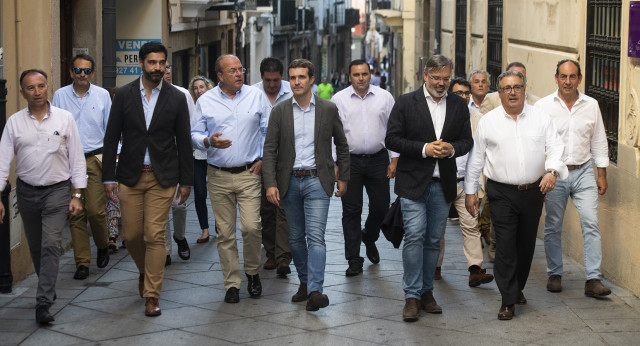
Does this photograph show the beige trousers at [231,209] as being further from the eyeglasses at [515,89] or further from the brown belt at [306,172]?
the eyeglasses at [515,89]

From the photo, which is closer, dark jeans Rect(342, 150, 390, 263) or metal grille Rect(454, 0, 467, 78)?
dark jeans Rect(342, 150, 390, 263)

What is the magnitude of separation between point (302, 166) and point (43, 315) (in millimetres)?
2112

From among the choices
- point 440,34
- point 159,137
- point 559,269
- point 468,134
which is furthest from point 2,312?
point 440,34

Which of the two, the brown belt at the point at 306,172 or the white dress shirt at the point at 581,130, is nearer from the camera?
the brown belt at the point at 306,172

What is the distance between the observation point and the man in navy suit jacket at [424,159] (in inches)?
297

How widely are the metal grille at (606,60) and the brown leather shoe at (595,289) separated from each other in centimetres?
152

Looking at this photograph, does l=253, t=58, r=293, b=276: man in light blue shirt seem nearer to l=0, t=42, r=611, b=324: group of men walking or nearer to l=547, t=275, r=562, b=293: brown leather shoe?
l=0, t=42, r=611, b=324: group of men walking

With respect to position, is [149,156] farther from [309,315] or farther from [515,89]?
[515,89]

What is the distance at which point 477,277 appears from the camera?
8727mm

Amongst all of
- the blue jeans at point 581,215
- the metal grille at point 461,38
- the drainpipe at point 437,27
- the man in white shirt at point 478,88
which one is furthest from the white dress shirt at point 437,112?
the drainpipe at point 437,27

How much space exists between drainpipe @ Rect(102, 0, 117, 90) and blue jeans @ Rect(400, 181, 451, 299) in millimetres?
5816

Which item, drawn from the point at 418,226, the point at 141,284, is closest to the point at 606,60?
the point at 418,226

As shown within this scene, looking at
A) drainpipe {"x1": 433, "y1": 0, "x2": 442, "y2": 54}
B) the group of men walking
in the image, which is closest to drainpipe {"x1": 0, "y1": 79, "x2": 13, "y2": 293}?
the group of men walking

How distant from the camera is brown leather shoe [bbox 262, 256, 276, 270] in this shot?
9.55m
